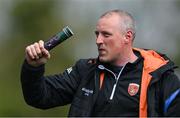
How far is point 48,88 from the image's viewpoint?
619 cm

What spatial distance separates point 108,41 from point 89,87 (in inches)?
15.2

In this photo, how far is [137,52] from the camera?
251 inches

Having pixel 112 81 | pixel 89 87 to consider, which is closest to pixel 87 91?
pixel 89 87

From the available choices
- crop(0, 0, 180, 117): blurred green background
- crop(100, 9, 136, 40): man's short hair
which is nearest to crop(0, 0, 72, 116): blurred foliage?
crop(0, 0, 180, 117): blurred green background

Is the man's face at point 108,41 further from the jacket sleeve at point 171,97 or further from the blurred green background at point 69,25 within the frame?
the blurred green background at point 69,25

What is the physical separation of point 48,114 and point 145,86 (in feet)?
40.2

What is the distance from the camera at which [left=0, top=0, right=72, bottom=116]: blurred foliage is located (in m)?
20.4

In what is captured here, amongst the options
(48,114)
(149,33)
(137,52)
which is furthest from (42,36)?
(137,52)

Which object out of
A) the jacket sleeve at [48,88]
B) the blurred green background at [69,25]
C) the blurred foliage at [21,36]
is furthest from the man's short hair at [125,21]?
the blurred green background at [69,25]

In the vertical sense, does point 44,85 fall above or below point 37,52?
below

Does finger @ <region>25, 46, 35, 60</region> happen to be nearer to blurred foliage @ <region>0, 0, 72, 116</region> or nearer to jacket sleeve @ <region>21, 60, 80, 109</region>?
jacket sleeve @ <region>21, 60, 80, 109</region>

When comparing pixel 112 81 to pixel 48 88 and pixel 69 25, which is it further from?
pixel 69 25

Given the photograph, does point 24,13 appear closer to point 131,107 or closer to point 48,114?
point 48,114

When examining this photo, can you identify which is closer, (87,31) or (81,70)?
(81,70)
